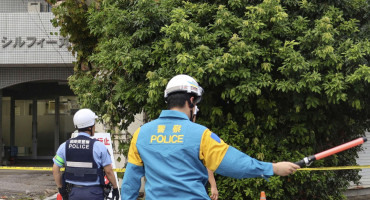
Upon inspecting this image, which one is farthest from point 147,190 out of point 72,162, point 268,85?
point 268,85

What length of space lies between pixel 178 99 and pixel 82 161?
227cm

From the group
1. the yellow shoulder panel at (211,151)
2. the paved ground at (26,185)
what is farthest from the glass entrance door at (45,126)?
the yellow shoulder panel at (211,151)

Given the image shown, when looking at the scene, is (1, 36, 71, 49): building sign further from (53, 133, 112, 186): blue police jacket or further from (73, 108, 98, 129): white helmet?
(53, 133, 112, 186): blue police jacket

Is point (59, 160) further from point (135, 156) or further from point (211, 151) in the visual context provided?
point (211, 151)

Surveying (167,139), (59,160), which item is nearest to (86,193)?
(59,160)

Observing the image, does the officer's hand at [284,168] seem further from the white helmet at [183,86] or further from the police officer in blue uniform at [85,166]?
the police officer in blue uniform at [85,166]

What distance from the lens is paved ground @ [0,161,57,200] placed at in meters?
11.6

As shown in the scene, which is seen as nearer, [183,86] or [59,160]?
[183,86]

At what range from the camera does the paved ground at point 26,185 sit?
11.6 metres

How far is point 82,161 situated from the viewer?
518cm

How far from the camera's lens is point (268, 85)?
6.56m

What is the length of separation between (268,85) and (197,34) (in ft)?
3.81

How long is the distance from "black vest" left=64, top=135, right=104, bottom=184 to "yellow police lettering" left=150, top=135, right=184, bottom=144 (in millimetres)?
2158

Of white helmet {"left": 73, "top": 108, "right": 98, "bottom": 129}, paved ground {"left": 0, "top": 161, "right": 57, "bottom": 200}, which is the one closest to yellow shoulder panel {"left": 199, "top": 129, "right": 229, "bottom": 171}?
white helmet {"left": 73, "top": 108, "right": 98, "bottom": 129}
